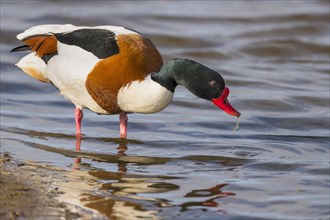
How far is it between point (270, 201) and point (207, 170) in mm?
1112

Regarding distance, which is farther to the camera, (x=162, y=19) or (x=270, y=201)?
(x=162, y=19)

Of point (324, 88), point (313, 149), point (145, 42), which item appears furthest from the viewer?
point (324, 88)

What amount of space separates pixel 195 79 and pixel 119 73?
749mm

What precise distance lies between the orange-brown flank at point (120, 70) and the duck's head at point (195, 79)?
0.19 meters

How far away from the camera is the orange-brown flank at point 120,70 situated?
8266mm

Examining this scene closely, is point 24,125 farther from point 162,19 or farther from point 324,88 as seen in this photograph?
point 162,19

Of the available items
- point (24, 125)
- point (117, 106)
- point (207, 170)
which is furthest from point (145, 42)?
point (24, 125)

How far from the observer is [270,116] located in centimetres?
1094

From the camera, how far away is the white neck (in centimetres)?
817

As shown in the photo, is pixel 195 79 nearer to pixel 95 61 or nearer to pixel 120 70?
pixel 120 70

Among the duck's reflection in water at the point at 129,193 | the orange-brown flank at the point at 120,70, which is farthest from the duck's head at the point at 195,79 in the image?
the duck's reflection in water at the point at 129,193

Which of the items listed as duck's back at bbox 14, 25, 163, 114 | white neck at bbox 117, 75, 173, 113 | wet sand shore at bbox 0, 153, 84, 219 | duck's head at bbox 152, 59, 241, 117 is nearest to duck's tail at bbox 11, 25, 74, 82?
duck's back at bbox 14, 25, 163, 114

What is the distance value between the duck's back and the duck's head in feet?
0.86

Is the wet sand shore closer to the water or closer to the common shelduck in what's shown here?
the water
